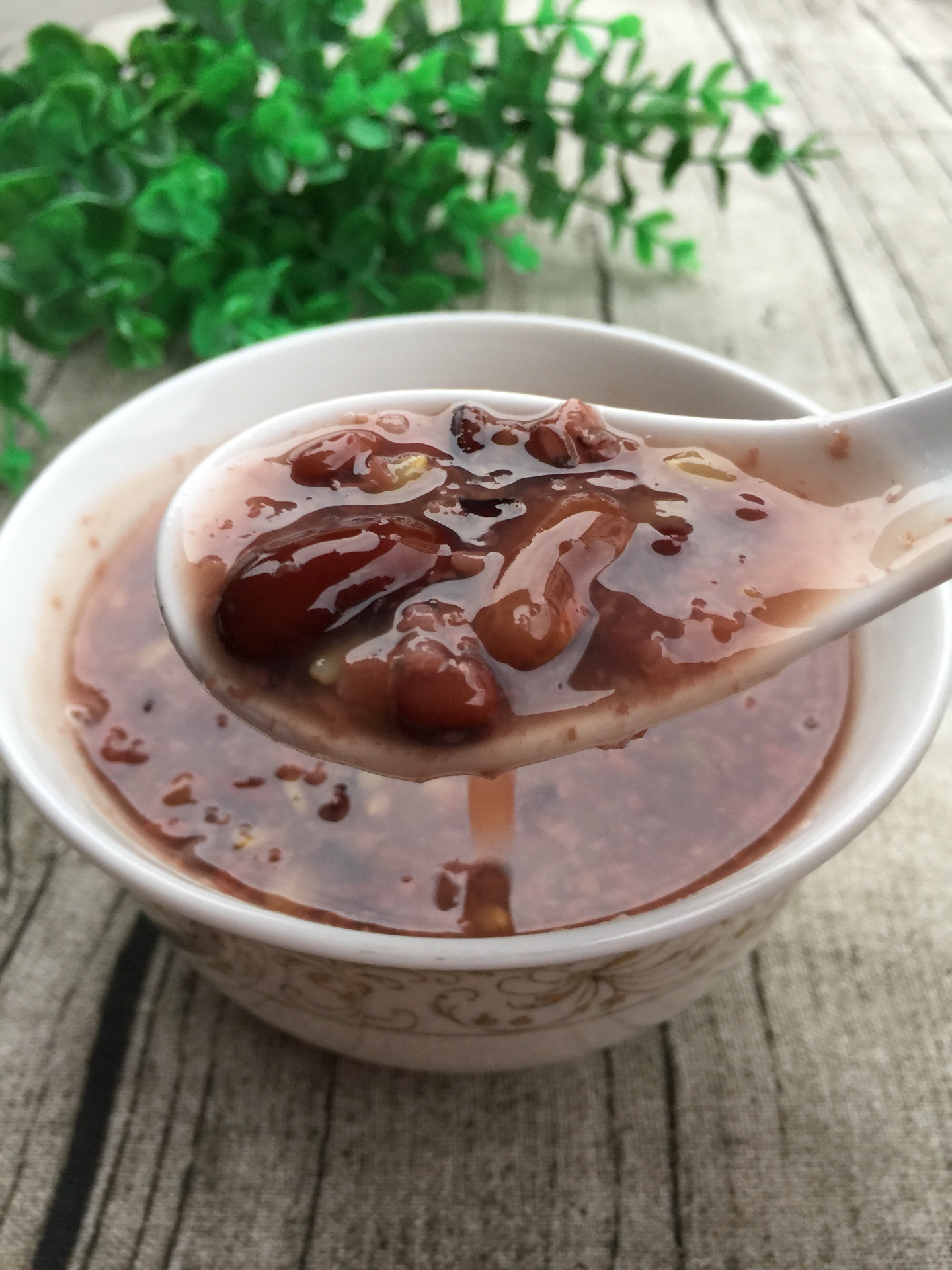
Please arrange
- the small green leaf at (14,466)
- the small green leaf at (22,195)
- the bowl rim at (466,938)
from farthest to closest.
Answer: the small green leaf at (14,466)
the small green leaf at (22,195)
the bowl rim at (466,938)

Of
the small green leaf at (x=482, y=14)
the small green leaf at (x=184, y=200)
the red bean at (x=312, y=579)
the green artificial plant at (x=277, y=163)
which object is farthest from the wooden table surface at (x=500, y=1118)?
the small green leaf at (x=482, y=14)

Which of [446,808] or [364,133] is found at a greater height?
[364,133]

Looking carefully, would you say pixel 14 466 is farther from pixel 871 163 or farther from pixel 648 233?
pixel 871 163

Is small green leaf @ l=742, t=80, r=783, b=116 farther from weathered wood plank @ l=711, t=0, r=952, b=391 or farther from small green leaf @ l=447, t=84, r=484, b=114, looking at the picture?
small green leaf @ l=447, t=84, r=484, b=114

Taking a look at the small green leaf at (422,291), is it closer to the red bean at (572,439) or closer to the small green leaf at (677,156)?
the small green leaf at (677,156)

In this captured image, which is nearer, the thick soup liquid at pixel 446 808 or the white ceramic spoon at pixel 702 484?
the white ceramic spoon at pixel 702 484

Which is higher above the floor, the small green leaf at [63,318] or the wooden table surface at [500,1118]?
the small green leaf at [63,318]

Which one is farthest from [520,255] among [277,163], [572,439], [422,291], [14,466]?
[572,439]
